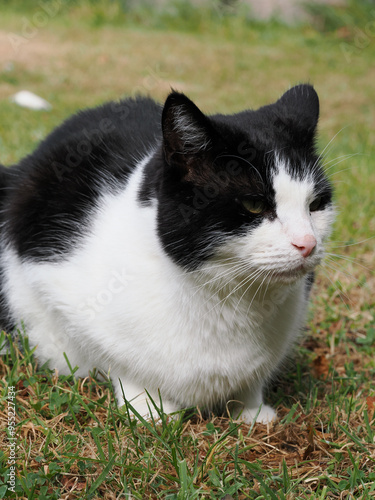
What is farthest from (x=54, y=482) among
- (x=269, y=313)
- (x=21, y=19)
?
(x=21, y=19)

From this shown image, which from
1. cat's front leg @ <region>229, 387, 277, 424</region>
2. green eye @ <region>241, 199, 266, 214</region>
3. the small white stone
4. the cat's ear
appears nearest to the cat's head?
green eye @ <region>241, 199, 266, 214</region>

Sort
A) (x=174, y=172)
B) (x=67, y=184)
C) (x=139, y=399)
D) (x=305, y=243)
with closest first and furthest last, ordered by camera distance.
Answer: (x=305, y=243), (x=174, y=172), (x=139, y=399), (x=67, y=184)

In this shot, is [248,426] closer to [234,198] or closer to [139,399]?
[139,399]

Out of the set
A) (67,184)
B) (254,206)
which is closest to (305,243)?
(254,206)

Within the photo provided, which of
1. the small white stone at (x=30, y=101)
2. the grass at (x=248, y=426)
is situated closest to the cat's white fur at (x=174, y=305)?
the grass at (x=248, y=426)

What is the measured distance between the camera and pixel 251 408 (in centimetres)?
198

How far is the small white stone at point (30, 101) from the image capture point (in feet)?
17.4

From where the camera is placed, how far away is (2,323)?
220 centimetres

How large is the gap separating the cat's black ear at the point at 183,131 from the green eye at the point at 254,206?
7.0 inches

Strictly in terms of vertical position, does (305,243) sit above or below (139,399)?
above

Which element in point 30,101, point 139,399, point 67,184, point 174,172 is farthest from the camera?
point 30,101

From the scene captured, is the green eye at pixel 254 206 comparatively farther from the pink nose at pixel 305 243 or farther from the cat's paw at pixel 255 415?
the cat's paw at pixel 255 415

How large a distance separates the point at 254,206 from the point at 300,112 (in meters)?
0.41

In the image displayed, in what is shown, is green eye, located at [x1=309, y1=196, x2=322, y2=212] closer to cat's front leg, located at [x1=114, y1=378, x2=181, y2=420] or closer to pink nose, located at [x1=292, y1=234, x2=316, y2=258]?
pink nose, located at [x1=292, y1=234, x2=316, y2=258]
